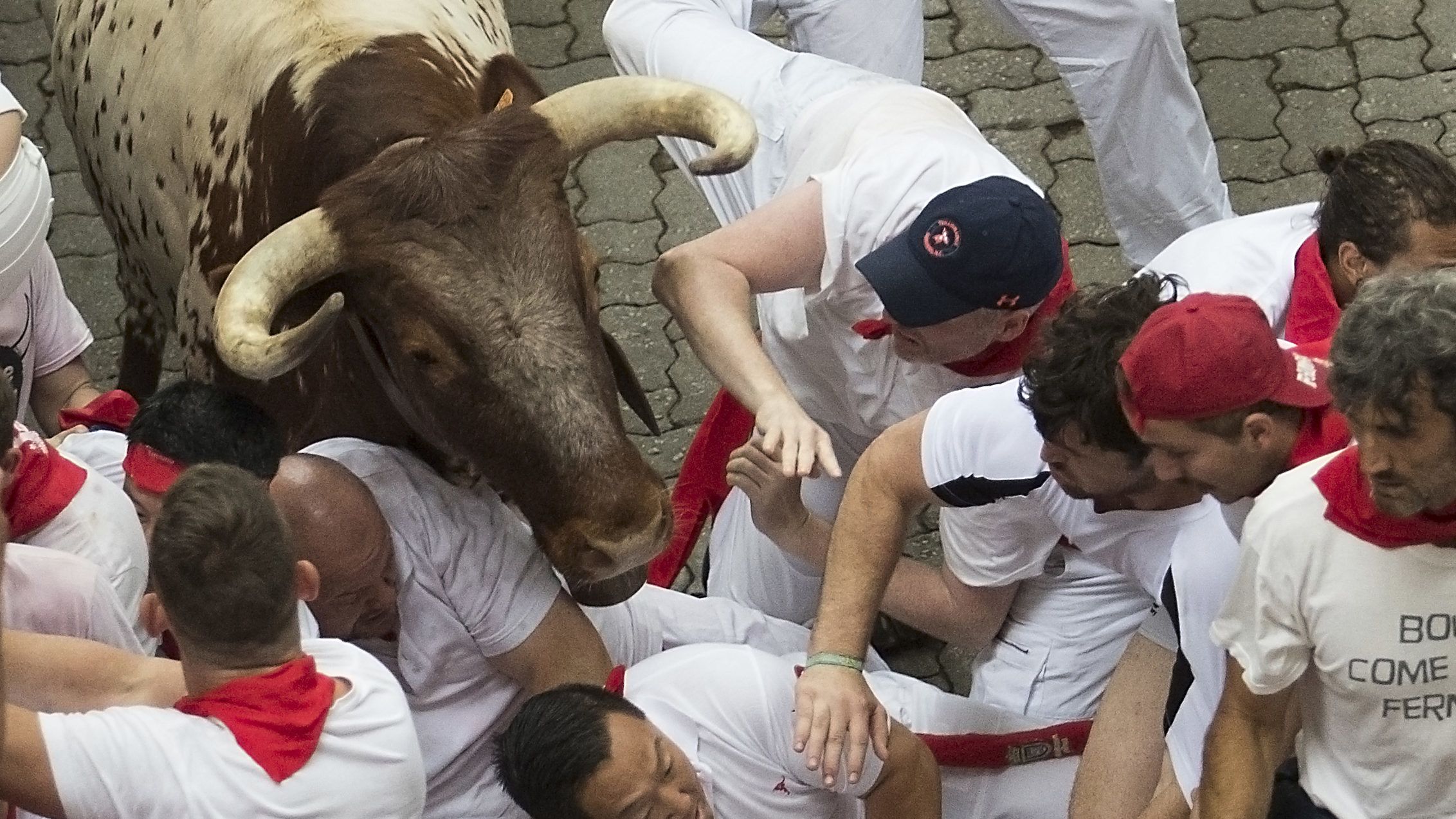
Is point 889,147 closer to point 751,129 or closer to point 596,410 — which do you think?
point 751,129

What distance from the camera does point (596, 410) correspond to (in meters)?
3.20

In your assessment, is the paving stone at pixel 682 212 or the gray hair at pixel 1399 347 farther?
the paving stone at pixel 682 212

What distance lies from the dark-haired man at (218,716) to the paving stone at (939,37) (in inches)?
170

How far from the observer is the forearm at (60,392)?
14.6 ft

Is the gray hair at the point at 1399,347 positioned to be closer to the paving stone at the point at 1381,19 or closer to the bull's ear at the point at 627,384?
the bull's ear at the point at 627,384

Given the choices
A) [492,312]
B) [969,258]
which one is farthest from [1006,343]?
[492,312]

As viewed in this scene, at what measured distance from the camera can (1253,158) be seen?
598cm

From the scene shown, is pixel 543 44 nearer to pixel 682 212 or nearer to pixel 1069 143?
pixel 682 212

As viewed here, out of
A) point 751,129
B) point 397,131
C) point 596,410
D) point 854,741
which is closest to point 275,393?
point 397,131

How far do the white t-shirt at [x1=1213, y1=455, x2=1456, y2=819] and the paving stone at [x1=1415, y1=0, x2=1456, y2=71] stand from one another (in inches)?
153

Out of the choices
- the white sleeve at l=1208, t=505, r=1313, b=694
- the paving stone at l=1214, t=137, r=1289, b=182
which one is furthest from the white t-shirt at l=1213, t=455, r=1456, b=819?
the paving stone at l=1214, t=137, r=1289, b=182

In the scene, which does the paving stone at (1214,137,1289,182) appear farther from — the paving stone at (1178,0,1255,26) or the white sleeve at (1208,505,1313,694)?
the white sleeve at (1208,505,1313,694)

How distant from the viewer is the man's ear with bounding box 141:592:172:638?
3.02m

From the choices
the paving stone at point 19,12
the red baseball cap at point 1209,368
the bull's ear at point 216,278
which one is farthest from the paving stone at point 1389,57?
the paving stone at point 19,12
